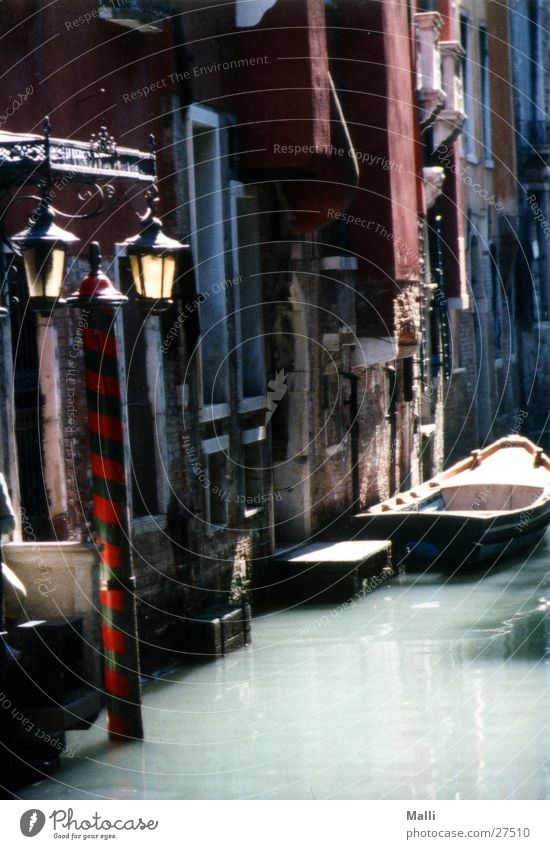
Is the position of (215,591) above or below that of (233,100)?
below

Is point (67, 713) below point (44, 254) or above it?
below

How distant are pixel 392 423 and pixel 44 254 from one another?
33.7 ft

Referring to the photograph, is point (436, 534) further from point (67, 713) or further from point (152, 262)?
point (67, 713)

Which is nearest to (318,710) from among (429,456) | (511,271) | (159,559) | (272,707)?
(272,707)

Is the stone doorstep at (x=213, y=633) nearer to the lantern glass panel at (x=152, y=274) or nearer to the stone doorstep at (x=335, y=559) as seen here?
the stone doorstep at (x=335, y=559)

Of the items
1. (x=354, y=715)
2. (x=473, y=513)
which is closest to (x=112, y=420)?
(x=354, y=715)

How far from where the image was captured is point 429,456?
1969 centimetres

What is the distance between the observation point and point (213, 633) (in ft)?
34.6

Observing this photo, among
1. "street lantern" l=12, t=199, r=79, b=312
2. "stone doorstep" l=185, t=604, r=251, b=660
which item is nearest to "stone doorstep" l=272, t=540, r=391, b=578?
"stone doorstep" l=185, t=604, r=251, b=660

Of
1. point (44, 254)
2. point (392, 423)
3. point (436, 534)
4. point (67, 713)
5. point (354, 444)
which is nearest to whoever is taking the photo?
point (44, 254)

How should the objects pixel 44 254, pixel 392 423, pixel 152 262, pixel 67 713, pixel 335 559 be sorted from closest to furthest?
1. pixel 44 254
2. pixel 67 713
3. pixel 152 262
4. pixel 335 559
5. pixel 392 423

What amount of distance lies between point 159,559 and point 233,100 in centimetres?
341
